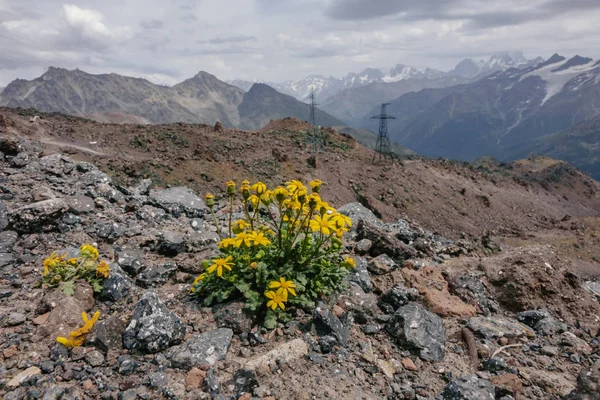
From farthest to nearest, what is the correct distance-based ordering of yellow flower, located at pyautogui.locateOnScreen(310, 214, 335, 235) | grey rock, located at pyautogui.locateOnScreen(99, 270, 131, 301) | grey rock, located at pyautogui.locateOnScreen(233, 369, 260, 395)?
grey rock, located at pyautogui.locateOnScreen(99, 270, 131, 301), yellow flower, located at pyautogui.locateOnScreen(310, 214, 335, 235), grey rock, located at pyautogui.locateOnScreen(233, 369, 260, 395)

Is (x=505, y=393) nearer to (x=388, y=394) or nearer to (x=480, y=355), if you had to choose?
(x=480, y=355)

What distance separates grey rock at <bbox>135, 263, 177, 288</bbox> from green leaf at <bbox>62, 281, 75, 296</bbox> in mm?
842

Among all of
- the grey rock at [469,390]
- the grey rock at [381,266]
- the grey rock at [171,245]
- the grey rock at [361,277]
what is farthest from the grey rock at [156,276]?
the grey rock at [469,390]

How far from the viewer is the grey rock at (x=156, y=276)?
5109mm

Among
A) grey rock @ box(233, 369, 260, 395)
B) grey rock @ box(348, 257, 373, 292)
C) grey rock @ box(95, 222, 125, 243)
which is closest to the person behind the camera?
grey rock @ box(233, 369, 260, 395)

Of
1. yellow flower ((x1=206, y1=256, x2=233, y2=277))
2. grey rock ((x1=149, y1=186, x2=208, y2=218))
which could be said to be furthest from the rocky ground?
grey rock ((x1=149, y1=186, x2=208, y2=218))

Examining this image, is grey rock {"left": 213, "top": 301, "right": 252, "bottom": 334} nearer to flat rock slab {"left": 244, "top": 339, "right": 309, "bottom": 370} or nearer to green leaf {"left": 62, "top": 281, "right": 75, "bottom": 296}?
flat rock slab {"left": 244, "top": 339, "right": 309, "bottom": 370}

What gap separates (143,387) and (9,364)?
1379 mm

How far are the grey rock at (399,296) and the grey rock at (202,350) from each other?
7.11ft

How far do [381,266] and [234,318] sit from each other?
2.63m

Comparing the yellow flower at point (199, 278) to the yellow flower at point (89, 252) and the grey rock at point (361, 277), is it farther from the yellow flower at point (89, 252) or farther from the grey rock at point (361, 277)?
the grey rock at point (361, 277)

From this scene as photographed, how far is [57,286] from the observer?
4.59 m

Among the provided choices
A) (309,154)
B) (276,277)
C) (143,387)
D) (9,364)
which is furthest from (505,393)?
(309,154)

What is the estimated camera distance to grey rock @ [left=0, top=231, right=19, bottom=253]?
5.59 m
